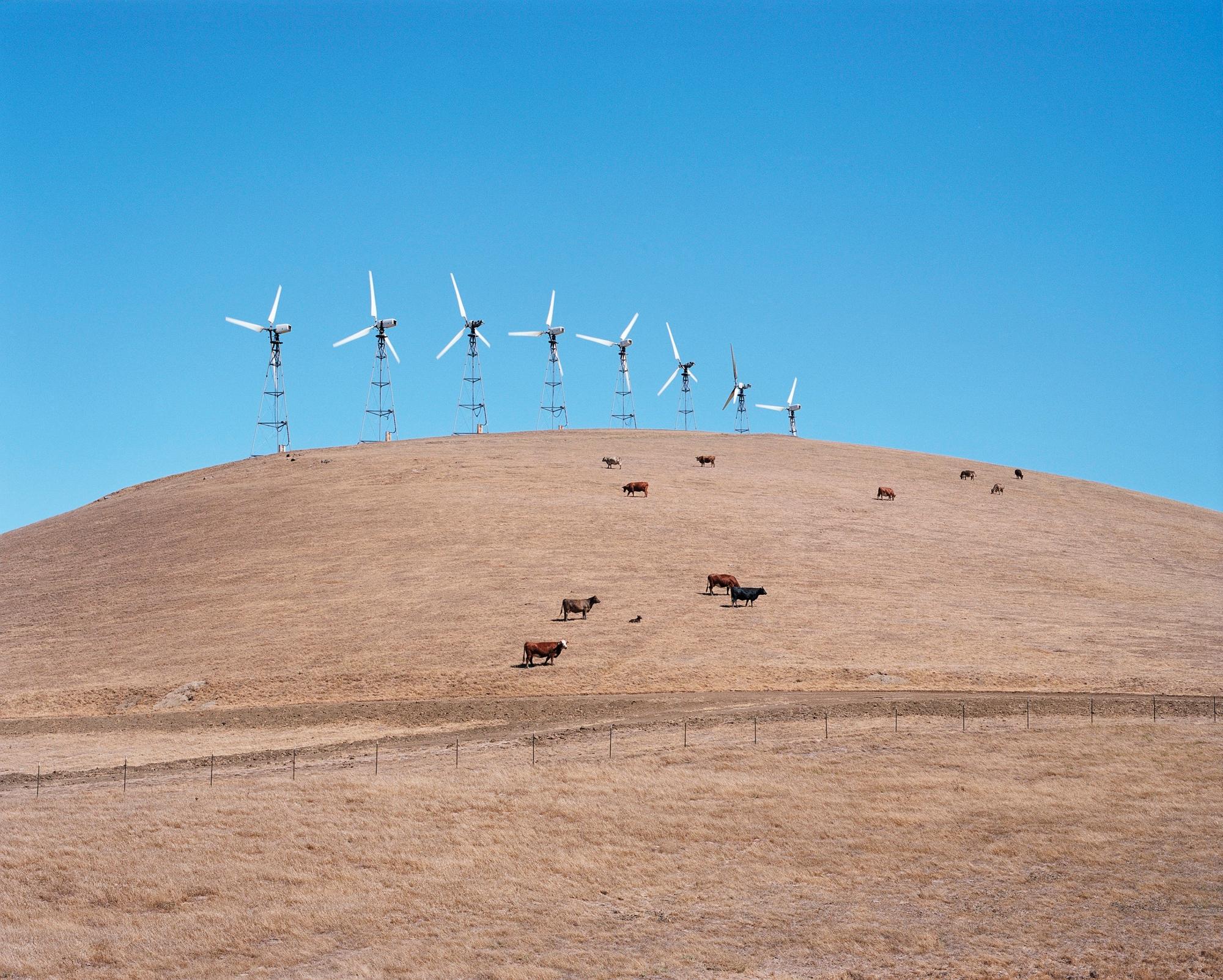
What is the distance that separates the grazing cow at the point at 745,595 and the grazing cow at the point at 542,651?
10.5 m

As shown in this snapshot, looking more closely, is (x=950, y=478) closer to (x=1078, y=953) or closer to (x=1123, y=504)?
(x=1123, y=504)

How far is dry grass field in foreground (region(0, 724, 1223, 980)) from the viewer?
1870cm

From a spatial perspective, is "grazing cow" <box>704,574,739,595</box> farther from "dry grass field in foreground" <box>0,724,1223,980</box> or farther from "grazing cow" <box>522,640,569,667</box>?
"dry grass field in foreground" <box>0,724,1223,980</box>

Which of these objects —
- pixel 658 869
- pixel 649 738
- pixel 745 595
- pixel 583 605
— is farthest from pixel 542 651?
pixel 658 869

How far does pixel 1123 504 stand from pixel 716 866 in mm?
73645

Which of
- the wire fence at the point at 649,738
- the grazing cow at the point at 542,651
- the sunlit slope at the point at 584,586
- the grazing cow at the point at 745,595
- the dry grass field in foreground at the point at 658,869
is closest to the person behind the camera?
the dry grass field in foreground at the point at 658,869

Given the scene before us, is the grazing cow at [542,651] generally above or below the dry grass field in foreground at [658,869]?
above

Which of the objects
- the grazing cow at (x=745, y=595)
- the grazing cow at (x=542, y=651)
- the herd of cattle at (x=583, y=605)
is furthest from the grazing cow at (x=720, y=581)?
the grazing cow at (x=542, y=651)

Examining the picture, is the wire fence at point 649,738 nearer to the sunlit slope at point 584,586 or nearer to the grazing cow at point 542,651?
the sunlit slope at point 584,586

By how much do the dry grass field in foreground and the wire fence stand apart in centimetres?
138

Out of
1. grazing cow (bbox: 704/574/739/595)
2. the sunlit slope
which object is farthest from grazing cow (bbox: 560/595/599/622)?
grazing cow (bbox: 704/574/739/595)

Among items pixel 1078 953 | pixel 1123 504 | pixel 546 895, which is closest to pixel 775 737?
pixel 546 895

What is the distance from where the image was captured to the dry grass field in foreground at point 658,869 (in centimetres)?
1870

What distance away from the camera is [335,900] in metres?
21.4
